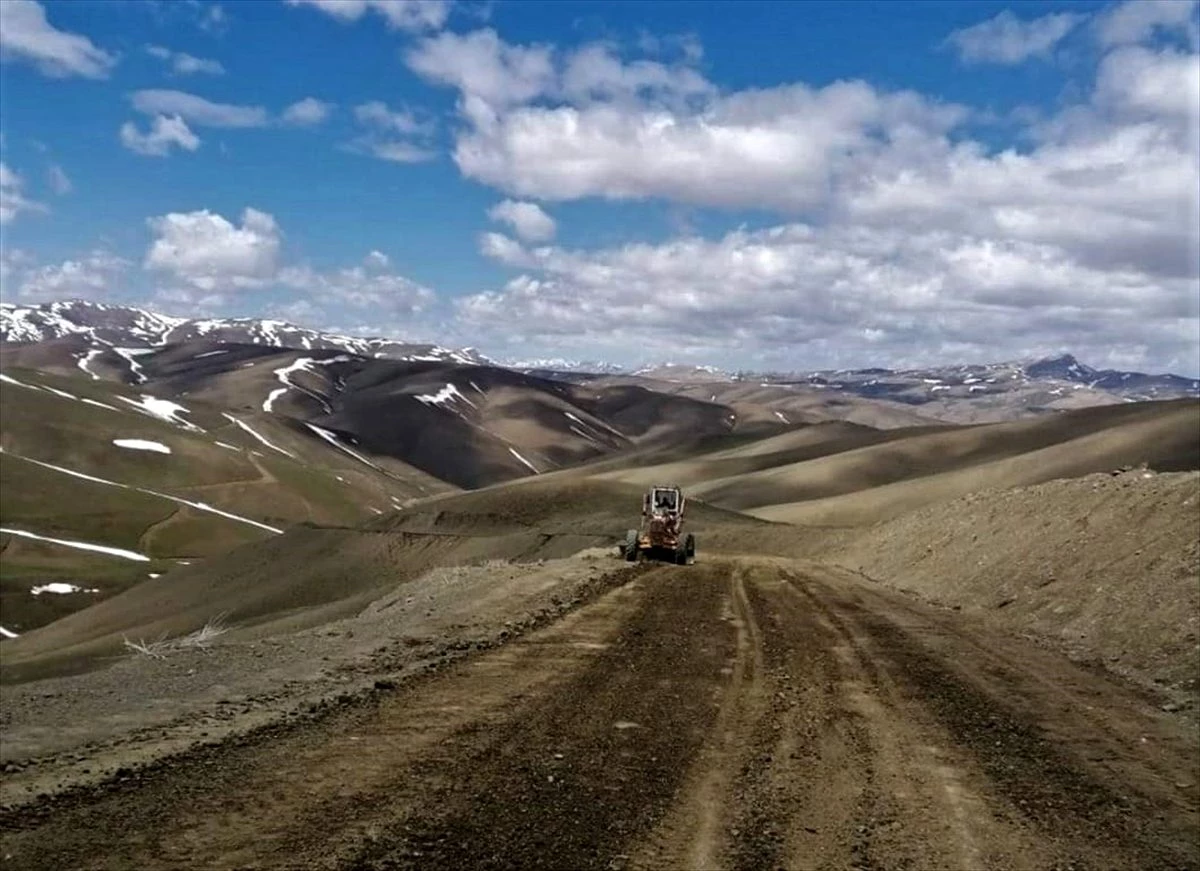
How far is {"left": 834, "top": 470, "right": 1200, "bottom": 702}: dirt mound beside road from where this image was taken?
18094 millimetres

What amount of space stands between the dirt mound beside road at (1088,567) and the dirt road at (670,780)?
3.70 meters

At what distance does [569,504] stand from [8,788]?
7126 centimetres

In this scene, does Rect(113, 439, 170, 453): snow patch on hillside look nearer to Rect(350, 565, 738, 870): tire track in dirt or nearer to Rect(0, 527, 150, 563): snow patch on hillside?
Rect(0, 527, 150, 563): snow patch on hillside

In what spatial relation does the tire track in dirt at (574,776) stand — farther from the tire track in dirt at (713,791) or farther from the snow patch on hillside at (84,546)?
the snow patch on hillside at (84,546)

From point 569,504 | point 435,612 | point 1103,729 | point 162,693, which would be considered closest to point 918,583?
point 435,612

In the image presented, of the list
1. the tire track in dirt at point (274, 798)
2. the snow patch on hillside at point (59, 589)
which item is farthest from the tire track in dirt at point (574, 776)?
the snow patch on hillside at point (59, 589)

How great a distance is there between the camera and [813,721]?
39.2 feet

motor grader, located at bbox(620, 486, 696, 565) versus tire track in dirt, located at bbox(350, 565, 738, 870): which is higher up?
tire track in dirt, located at bbox(350, 565, 738, 870)

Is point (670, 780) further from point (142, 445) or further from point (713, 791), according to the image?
point (142, 445)

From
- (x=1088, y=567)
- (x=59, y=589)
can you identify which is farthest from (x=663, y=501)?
(x=59, y=589)

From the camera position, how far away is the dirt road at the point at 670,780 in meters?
7.27

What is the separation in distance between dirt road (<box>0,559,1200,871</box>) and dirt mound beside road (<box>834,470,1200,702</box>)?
12.1ft

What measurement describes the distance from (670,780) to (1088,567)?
731 inches

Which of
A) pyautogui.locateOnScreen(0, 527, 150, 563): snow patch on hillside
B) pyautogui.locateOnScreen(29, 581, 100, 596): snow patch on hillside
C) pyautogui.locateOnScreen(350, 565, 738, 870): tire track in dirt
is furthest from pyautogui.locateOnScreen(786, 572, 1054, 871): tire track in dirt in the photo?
pyautogui.locateOnScreen(0, 527, 150, 563): snow patch on hillside
